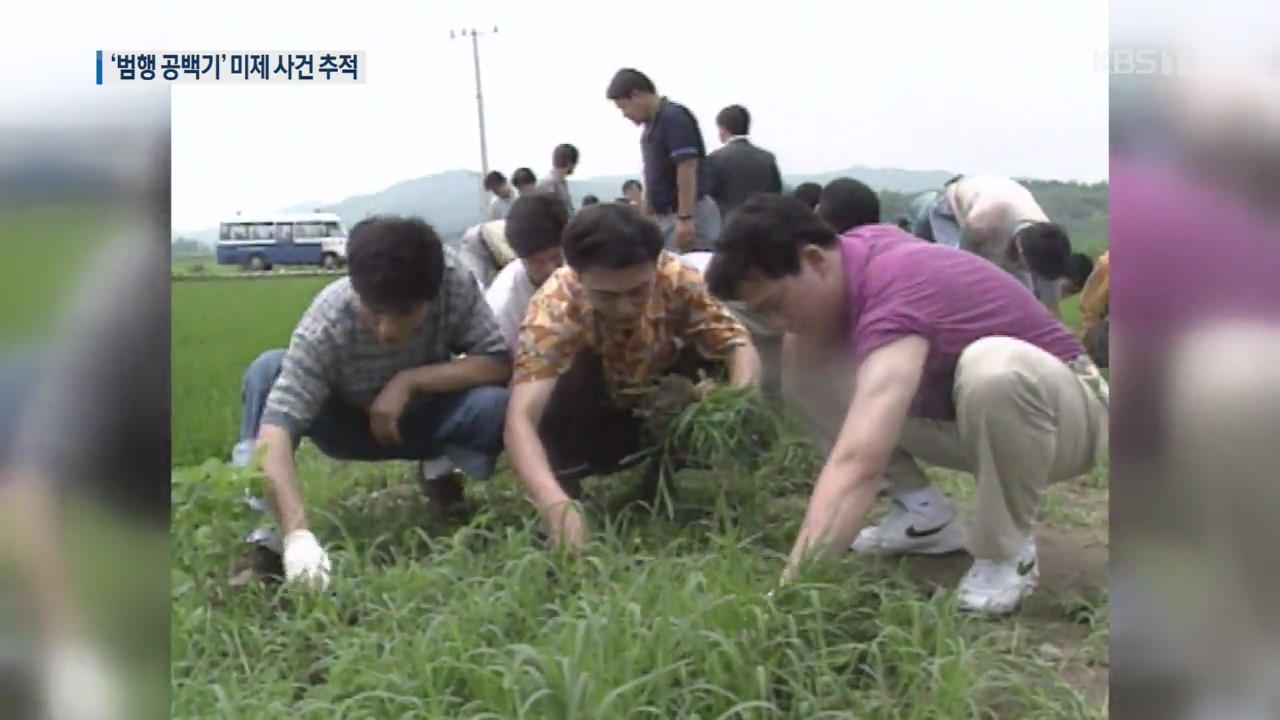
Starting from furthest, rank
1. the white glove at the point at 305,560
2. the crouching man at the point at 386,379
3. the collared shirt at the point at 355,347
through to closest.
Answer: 1. the collared shirt at the point at 355,347
2. the crouching man at the point at 386,379
3. the white glove at the point at 305,560

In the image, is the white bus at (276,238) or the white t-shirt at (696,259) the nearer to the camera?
the white bus at (276,238)

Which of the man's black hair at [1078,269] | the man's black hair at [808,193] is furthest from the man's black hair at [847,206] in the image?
the man's black hair at [1078,269]

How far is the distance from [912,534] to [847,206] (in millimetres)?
551

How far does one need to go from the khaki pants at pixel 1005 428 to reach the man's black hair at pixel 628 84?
561 millimetres

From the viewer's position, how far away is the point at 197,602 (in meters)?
1.80

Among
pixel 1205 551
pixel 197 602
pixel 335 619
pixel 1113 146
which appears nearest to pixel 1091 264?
pixel 1113 146

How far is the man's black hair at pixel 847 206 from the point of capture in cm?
177

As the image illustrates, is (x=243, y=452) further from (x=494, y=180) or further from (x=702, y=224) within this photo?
(x=702, y=224)

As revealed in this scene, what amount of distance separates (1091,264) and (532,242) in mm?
1277

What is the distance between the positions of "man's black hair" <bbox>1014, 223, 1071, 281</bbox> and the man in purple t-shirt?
0.10m

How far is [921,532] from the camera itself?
6.58ft

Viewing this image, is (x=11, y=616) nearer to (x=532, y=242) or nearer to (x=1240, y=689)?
(x=532, y=242)

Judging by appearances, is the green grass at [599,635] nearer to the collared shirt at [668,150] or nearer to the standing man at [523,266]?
the collared shirt at [668,150]

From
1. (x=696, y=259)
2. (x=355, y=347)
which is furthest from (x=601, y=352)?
(x=355, y=347)
